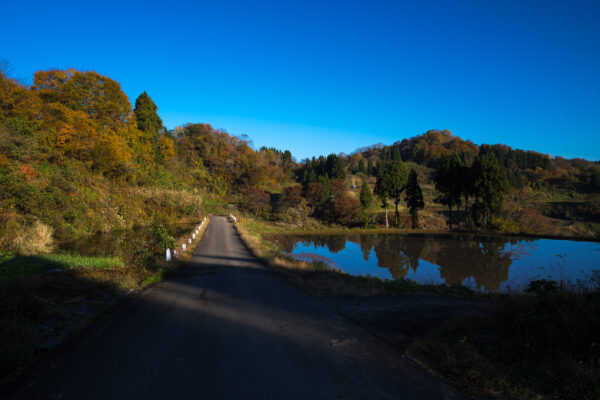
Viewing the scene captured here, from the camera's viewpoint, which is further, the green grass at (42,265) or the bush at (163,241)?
the bush at (163,241)

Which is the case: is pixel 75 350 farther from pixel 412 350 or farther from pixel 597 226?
pixel 597 226

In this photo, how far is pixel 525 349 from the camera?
13.5ft

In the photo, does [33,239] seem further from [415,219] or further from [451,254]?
[415,219]

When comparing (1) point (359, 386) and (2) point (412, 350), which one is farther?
(2) point (412, 350)

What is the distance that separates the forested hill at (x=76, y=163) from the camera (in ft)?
56.9

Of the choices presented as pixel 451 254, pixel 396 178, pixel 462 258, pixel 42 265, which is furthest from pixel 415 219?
pixel 42 265

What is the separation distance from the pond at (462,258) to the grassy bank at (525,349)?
7.42 meters

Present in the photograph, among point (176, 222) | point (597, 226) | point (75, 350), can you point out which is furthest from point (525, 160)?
point (75, 350)

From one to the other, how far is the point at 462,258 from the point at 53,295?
22.5 m

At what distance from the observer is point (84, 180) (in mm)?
26547

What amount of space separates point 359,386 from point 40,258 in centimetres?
1270

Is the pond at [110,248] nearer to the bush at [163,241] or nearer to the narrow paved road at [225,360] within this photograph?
the bush at [163,241]

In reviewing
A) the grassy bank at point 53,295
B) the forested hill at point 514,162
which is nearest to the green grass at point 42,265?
the grassy bank at point 53,295

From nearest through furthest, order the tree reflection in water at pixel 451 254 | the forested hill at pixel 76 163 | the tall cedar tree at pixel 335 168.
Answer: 1. the tree reflection in water at pixel 451 254
2. the forested hill at pixel 76 163
3. the tall cedar tree at pixel 335 168
